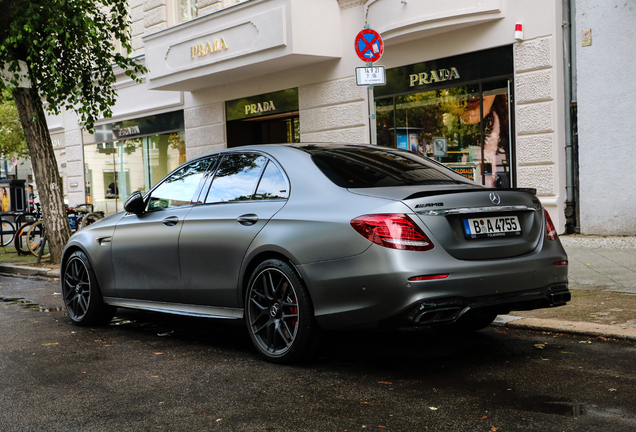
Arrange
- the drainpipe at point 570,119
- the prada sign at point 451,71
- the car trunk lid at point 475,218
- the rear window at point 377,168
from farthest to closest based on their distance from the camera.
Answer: the prada sign at point 451,71, the drainpipe at point 570,119, the rear window at point 377,168, the car trunk lid at point 475,218

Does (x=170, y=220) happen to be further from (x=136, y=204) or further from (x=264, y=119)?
(x=264, y=119)

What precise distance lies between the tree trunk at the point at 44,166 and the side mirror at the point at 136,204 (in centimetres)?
727

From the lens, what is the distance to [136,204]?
615 centimetres

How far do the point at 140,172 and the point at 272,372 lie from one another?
18283 millimetres

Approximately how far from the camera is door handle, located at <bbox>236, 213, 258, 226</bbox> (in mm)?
5035

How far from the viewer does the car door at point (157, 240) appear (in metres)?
5.73

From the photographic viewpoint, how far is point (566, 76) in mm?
11672

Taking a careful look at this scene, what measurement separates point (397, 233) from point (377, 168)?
2.89 ft

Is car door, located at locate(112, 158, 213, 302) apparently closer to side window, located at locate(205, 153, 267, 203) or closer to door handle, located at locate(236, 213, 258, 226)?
side window, located at locate(205, 153, 267, 203)

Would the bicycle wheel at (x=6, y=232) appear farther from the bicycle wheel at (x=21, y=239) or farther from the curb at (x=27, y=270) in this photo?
the curb at (x=27, y=270)

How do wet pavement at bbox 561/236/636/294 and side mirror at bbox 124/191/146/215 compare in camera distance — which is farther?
wet pavement at bbox 561/236/636/294

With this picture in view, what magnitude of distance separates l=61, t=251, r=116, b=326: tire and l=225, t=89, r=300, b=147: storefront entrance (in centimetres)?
1002

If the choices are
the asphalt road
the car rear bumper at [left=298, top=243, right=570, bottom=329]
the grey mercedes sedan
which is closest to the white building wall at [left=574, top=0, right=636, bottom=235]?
the asphalt road

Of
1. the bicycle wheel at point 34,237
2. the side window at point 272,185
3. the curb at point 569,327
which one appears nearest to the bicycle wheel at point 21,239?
the bicycle wheel at point 34,237
